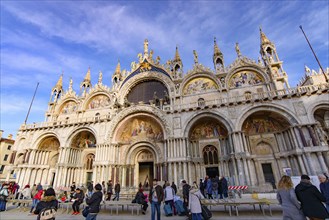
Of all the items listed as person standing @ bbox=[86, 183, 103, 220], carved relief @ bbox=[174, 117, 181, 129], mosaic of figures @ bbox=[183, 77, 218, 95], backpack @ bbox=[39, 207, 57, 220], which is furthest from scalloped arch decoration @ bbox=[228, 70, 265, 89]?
backpack @ bbox=[39, 207, 57, 220]

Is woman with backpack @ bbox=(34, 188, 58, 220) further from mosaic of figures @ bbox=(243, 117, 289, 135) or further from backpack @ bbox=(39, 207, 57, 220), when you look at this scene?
mosaic of figures @ bbox=(243, 117, 289, 135)

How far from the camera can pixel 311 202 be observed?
384 cm

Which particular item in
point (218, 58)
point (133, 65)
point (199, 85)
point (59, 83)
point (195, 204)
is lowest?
point (195, 204)

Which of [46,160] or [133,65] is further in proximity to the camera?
[133,65]

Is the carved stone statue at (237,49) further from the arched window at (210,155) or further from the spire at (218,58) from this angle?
the arched window at (210,155)

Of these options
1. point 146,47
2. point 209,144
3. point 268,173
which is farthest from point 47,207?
point 146,47

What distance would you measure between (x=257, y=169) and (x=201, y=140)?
18.4 ft

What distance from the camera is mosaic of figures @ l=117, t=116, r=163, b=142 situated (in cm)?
1900

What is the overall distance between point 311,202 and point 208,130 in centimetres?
1418

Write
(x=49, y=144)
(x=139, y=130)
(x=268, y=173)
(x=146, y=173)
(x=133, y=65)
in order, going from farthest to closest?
(x=133, y=65), (x=49, y=144), (x=139, y=130), (x=146, y=173), (x=268, y=173)

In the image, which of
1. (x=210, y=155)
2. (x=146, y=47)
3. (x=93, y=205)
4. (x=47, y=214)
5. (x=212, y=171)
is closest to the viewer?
(x=47, y=214)

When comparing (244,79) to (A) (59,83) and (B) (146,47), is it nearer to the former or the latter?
(B) (146,47)

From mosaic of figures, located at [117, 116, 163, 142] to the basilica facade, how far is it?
0.11m

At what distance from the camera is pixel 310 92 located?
48.7 feet
